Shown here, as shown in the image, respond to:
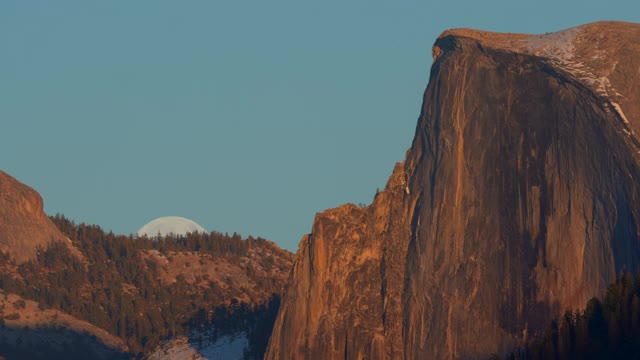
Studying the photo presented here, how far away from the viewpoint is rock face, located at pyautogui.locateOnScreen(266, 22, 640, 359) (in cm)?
18212

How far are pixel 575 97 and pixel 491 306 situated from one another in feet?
63.1

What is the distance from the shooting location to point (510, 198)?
189 metres

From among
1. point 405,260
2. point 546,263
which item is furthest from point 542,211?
point 405,260

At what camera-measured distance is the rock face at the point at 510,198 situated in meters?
182

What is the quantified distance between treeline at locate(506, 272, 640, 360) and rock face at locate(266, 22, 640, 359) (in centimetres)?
168

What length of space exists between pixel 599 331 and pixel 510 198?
44.5ft

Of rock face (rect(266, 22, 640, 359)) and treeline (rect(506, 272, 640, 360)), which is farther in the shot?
rock face (rect(266, 22, 640, 359))

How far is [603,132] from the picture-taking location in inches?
7195

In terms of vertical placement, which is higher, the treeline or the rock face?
the rock face

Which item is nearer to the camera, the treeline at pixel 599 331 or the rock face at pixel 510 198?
the treeline at pixel 599 331

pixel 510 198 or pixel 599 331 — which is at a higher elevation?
pixel 510 198

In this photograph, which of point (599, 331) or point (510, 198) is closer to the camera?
point (599, 331)

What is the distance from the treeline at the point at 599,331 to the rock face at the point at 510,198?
168 cm

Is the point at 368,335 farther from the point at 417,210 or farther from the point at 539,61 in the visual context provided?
the point at 539,61
